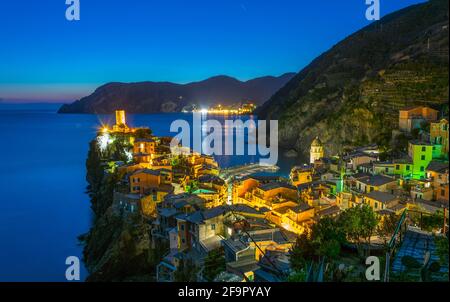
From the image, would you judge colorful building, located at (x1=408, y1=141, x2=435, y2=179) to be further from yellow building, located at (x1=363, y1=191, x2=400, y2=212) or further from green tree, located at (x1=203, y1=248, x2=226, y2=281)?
green tree, located at (x1=203, y1=248, x2=226, y2=281)

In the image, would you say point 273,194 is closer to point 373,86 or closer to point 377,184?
point 377,184

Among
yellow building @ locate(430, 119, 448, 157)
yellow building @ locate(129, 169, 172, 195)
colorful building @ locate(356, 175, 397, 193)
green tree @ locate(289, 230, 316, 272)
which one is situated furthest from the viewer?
yellow building @ locate(129, 169, 172, 195)

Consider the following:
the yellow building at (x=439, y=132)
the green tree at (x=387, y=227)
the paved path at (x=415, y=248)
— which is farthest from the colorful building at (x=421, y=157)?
the paved path at (x=415, y=248)

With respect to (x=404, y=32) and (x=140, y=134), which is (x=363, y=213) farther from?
(x=404, y=32)

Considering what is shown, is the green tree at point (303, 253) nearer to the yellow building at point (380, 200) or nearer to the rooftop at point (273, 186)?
the yellow building at point (380, 200)

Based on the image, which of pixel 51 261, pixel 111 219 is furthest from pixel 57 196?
pixel 111 219

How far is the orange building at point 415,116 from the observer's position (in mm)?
26297

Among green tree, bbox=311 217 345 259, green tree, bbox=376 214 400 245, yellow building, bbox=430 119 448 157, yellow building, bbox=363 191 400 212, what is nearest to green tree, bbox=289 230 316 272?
green tree, bbox=311 217 345 259

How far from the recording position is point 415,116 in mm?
26797

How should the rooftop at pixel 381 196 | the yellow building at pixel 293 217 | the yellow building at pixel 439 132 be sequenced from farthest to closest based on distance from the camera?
1. the yellow building at pixel 439 132
2. the yellow building at pixel 293 217
3. the rooftop at pixel 381 196

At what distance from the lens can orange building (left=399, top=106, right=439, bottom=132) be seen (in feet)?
86.3

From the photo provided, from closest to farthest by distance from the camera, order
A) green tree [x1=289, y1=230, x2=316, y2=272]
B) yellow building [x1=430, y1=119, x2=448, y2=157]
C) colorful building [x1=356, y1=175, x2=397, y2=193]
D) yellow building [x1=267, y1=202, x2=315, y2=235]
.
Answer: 1. green tree [x1=289, y1=230, x2=316, y2=272]
2. yellow building [x1=267, y1=202, x2=315, y2=235]
3. colorful building [x1=356, y1=175, x2=397, y2=193]
4. yellow building [x1=430, y1=119, x2=448, y2=157]

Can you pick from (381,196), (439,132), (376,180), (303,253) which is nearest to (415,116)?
(439,132)
